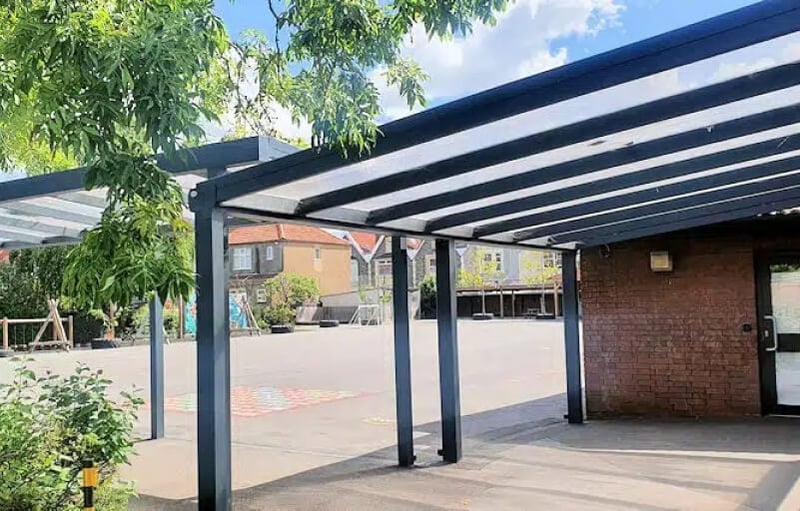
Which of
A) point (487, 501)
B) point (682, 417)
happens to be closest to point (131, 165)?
point (487, 501)

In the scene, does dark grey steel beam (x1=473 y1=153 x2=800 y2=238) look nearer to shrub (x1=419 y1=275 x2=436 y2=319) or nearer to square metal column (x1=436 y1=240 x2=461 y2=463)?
square metal column (x1=436 y1=240 x2=461 y2=463)

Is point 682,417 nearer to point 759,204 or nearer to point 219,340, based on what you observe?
point 759,204

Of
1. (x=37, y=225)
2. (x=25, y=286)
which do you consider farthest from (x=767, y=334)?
(x=25, y=286)

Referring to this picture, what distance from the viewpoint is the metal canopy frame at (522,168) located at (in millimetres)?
3713

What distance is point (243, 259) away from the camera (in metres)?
43.8

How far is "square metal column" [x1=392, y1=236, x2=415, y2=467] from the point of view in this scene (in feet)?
23.1

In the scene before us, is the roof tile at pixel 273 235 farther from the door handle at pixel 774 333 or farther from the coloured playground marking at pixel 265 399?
the door handle at pixel 774 333

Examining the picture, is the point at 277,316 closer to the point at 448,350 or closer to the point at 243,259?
the point at 243,259

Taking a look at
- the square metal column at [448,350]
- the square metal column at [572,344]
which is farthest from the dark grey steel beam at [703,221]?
the square metal column at [448,350]

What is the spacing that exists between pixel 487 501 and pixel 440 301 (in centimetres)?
219

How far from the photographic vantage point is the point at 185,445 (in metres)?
8.47

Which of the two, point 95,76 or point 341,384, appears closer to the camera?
point 95,76

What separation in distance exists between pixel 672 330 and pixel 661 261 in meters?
0.92

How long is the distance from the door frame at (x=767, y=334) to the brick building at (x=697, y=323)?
0.01 metres
